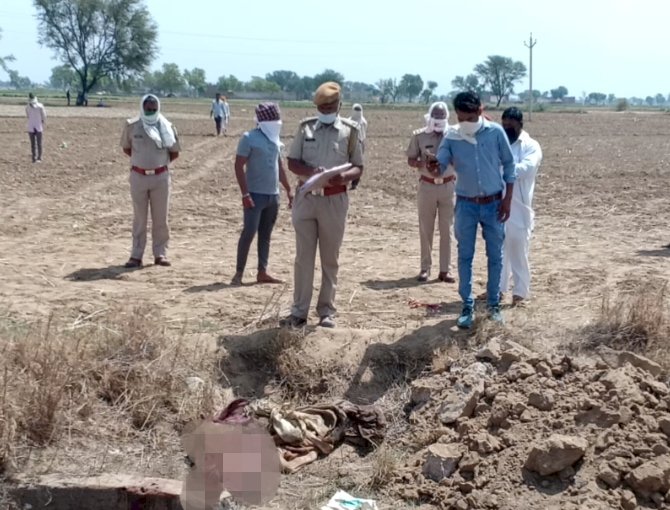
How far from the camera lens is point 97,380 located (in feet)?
18.5

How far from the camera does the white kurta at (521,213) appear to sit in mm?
7309

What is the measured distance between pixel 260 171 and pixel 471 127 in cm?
247

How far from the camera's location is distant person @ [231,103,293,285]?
824 cm

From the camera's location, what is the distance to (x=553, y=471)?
15.4ft

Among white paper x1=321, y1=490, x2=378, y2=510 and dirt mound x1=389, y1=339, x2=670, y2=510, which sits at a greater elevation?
dirt mound x1=389, y1=339, x2=670, y2=510

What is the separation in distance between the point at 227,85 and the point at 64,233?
13559 centimetres

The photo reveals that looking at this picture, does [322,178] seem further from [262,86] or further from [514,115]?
[262,86]

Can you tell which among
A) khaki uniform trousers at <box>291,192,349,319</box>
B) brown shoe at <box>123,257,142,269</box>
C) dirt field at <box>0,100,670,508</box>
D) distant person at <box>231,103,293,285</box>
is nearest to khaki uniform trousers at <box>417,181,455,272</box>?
dirt field at <box>0,100,670,508</box>

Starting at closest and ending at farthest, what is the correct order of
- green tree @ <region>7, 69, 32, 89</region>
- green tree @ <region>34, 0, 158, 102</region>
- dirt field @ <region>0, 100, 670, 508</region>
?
1. dirt field @ <region>0, 100, 670, 508</region>
2. green tree @ <region>34, 0, 158, 102</region>
3. green tree @ <region>7, 69, 32, 89</region>

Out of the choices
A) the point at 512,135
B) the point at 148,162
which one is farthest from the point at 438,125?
the point at 148,162

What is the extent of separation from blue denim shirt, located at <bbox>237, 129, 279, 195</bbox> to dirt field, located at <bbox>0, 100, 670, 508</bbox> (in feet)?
3.21

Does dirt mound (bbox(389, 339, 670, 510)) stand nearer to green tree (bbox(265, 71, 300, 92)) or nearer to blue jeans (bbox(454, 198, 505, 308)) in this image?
blue jeans (bbox(454, 198, 505, 308))

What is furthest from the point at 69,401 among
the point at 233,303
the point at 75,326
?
the point at 233,303

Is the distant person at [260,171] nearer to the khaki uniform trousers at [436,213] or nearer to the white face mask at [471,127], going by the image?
the khaki uniform trousers at [436,213]
